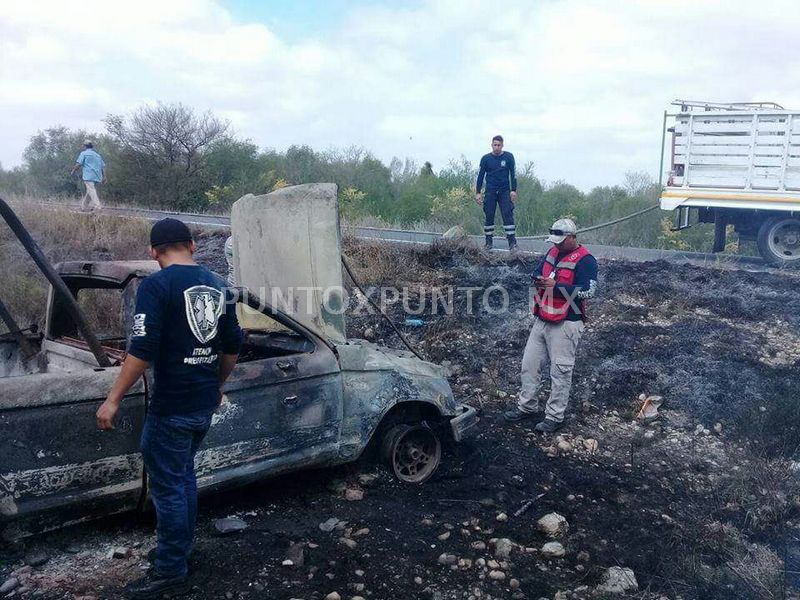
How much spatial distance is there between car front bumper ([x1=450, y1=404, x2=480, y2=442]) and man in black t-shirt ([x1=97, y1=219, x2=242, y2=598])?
1967mm

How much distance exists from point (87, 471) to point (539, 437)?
3.64 m

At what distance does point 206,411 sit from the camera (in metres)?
3.38

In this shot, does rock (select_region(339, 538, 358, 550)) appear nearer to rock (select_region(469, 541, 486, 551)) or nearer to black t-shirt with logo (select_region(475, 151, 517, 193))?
rock (select_region(469, 541, 486, 551))

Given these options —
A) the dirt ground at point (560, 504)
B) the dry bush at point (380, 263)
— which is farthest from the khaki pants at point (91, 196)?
the dirt ground at point (560, 504)

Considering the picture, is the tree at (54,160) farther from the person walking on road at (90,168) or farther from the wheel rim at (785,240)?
the wheel rim at (785,240)

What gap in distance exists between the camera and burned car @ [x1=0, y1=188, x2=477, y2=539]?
10.9 feet

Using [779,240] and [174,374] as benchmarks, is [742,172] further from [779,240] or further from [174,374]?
[174,374]

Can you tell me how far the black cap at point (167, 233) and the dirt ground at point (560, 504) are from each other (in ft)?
5.49

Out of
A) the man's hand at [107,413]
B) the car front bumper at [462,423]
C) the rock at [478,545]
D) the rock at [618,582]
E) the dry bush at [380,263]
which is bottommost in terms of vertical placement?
the rock at [618,582]

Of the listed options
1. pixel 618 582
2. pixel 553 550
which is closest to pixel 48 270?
pixel 553 550

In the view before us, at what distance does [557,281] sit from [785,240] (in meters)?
7.46

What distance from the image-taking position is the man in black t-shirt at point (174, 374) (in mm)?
3105

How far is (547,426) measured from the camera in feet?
19.3

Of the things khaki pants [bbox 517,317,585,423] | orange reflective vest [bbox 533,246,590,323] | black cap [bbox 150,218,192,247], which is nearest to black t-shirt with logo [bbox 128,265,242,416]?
black cap [bbox 150,218,192,247]
